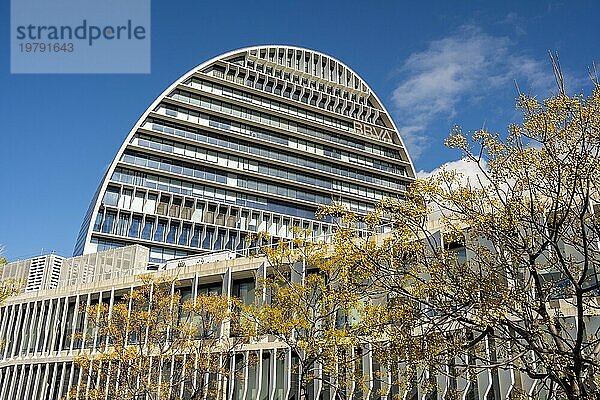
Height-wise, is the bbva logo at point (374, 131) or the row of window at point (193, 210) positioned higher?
the bbva logo at point (374, 131)

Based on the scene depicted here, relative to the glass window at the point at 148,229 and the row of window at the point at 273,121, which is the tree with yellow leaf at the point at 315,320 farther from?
the row of window at the point at 273,121

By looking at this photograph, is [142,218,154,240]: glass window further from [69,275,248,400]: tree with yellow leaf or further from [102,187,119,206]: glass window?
[69,275,248,400]: tree with yellow leaf

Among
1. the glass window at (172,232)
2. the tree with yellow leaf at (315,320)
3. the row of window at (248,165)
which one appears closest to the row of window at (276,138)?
the row of window at (248,165)

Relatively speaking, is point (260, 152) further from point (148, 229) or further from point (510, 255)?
point (510, 255)

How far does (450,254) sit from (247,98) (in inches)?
2528

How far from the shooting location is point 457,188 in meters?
13.8

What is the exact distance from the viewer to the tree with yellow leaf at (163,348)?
88.4 ft

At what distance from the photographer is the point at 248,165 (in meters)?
72.9

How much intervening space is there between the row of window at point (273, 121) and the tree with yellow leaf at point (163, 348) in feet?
141

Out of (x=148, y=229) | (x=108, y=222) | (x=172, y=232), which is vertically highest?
(x=108, y=222)

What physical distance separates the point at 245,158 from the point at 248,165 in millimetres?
972

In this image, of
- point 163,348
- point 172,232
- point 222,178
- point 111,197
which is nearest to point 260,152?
point 222,178

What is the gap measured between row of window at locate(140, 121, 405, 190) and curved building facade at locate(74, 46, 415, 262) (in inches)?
6.0

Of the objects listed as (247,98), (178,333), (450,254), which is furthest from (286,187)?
(450,254)
